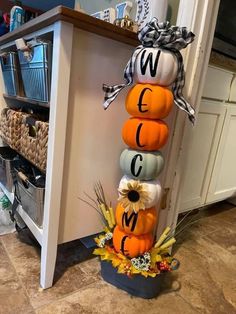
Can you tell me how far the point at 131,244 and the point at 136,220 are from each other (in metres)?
0.10

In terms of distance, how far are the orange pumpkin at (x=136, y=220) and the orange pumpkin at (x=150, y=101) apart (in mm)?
348

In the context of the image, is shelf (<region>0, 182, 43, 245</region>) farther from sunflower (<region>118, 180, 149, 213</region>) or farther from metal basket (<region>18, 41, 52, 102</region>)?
metal basket (<region>18, 41, 52, 102</region>)

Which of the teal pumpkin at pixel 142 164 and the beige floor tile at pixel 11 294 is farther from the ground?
the teal pumpkin at pixel 142 164

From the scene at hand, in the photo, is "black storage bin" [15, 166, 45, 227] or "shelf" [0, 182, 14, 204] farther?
"shelf" [0, 182, 14, 204]

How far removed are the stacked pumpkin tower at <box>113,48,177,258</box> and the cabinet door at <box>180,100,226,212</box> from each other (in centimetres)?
49

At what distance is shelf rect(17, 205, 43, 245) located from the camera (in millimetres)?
969

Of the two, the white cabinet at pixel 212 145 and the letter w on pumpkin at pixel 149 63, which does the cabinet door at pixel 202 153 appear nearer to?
the white cabinet at pixel 212 145

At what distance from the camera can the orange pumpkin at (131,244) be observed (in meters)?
0.90

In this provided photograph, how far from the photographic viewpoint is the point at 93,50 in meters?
0.84

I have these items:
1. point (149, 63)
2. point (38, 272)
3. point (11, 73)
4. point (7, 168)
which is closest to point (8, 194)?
point (7, 168)

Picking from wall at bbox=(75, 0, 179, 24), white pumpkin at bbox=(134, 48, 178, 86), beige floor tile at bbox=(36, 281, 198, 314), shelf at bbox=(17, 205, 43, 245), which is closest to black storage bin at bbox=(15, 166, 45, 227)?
shelf at bbox=(17, 205, 43, 245)

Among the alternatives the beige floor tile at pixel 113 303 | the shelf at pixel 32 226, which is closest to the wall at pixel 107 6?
the shelf at pixel 32 226

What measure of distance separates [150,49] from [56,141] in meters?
0.42

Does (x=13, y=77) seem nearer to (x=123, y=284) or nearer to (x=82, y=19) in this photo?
(x=82, y=19)
